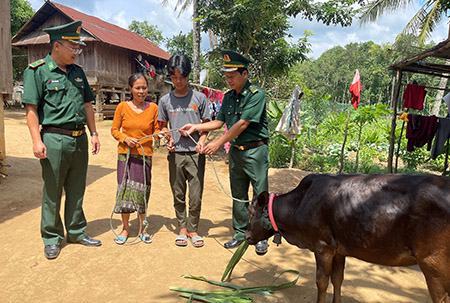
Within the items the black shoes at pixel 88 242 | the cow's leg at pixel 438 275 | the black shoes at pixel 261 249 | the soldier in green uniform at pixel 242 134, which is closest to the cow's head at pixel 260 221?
the soldier in green uniform at pixel 242 134

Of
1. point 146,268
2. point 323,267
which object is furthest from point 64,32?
point 323,267

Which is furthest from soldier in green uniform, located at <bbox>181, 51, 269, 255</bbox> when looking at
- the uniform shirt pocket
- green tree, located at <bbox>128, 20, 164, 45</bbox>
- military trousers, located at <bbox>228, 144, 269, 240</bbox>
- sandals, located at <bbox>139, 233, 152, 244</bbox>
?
green tree, located at <bbox>128, 20, 164, 45</bbox>

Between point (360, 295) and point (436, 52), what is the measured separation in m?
4.33

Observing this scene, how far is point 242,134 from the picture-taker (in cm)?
381

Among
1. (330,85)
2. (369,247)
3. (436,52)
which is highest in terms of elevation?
(330,85)

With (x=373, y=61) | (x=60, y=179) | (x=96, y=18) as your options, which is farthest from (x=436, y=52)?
(x=373, y=61)

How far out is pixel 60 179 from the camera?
3.62 metres

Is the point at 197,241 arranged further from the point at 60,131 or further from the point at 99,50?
the point at 99,50

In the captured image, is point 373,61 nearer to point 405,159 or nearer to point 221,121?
point 405,159

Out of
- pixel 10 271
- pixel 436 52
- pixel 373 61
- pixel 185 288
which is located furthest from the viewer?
pixel 373 61

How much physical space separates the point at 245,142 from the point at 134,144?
120 cm

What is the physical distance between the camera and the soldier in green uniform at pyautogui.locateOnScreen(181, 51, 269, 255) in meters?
3.65

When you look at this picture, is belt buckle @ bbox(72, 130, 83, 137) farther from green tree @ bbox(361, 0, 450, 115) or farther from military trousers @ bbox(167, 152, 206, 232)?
green tree @ bbox(361, 0, 450, 115)

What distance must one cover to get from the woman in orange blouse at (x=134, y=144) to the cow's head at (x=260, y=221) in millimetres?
1503
